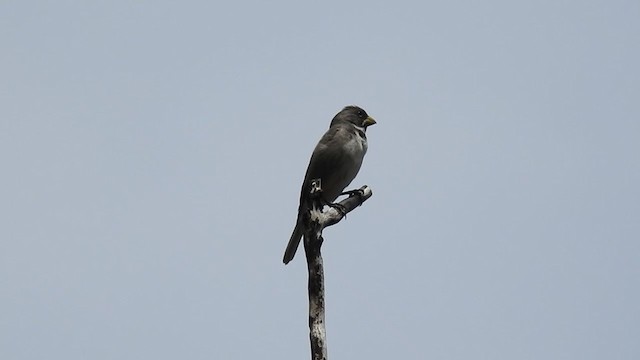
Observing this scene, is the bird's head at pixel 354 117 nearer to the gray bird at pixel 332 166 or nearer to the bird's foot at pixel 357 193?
the gray bird at pixel 332 166

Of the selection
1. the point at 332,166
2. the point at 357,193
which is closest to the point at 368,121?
the point at 332,166

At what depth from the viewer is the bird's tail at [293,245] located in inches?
433

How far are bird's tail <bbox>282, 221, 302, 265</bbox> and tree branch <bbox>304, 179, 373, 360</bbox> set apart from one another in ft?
6.52

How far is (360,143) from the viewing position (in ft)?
37.7

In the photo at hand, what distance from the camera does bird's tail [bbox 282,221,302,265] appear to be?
11000mm

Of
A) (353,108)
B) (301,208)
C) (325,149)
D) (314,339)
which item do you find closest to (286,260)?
(301,208)

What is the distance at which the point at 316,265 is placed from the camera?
26.5ft

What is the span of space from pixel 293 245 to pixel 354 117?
6.80ft

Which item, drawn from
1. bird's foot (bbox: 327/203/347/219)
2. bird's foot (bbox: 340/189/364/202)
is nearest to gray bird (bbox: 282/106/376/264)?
bird's foot (bbox: 340/189/364/202)

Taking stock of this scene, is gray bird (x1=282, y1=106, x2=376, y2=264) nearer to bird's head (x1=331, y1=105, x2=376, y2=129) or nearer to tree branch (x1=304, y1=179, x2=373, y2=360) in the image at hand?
bird's head (x1=331, y1=105, x2=376, y2=129)

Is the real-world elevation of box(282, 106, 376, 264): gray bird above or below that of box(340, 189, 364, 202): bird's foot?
above

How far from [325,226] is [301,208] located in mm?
2435

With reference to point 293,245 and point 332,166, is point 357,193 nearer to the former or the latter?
point 332,166

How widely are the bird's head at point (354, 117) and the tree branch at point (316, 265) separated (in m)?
3.20
